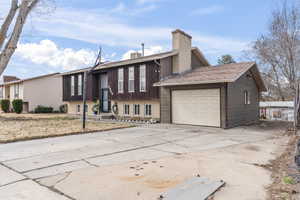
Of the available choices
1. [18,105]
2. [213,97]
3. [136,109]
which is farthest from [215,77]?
[18,105]

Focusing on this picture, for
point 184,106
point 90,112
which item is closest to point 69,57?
point 90,112

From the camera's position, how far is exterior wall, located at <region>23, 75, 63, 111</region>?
1018 inches

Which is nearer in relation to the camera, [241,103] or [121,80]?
[241,103]

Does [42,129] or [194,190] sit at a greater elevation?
[42,129]

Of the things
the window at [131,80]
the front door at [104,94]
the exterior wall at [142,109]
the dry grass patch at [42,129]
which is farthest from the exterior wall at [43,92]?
the window at [131,80]

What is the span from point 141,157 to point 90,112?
Answer: 1527 cm

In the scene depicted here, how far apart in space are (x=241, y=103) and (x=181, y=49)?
540 cm

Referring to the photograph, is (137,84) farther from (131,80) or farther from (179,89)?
(179,89)

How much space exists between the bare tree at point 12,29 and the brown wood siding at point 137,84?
862cm

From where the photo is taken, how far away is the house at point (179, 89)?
12453mm

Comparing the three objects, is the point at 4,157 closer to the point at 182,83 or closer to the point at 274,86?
the point at 182,83

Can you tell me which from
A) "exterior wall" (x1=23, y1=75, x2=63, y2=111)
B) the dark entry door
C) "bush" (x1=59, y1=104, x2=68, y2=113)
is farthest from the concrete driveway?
"exterior wall" (x1=23, y1=75, x2=63, y2=111)

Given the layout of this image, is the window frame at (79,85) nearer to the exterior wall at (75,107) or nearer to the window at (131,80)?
the exterior wall at (75,107)

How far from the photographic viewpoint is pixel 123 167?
5.01m
